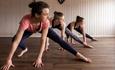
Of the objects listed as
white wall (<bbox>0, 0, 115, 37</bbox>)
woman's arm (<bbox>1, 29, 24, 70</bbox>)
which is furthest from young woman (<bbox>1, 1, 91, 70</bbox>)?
white wall (<bbox>0, 0, 115, 37</bbox>)

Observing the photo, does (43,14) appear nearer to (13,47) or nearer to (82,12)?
(13,47)

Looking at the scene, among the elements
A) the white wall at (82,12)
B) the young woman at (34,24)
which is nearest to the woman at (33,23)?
the young woman at (34,24)

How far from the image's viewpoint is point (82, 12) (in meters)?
8.17

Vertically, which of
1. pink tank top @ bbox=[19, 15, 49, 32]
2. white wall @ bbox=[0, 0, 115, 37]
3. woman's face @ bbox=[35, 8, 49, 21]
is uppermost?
woman's face @ bbox=[35, 8, 49, 21]

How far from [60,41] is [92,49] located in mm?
1717

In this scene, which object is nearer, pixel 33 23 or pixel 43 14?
pixel 43 14

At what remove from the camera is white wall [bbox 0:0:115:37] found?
809 cm

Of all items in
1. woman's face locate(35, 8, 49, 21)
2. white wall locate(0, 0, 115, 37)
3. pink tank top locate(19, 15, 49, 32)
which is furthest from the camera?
white wall locate(0, 0, 115, 37)

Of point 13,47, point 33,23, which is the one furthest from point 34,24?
point 13,47

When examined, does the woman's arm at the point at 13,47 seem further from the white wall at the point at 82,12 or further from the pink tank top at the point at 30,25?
the white wall at the point at 82,12

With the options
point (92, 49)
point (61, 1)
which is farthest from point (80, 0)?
point (92, 49)

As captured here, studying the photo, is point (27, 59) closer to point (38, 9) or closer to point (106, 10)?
point (38, 9)

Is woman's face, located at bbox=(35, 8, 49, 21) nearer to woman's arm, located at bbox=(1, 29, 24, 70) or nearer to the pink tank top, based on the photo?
the pink tank top

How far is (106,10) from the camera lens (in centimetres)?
809
